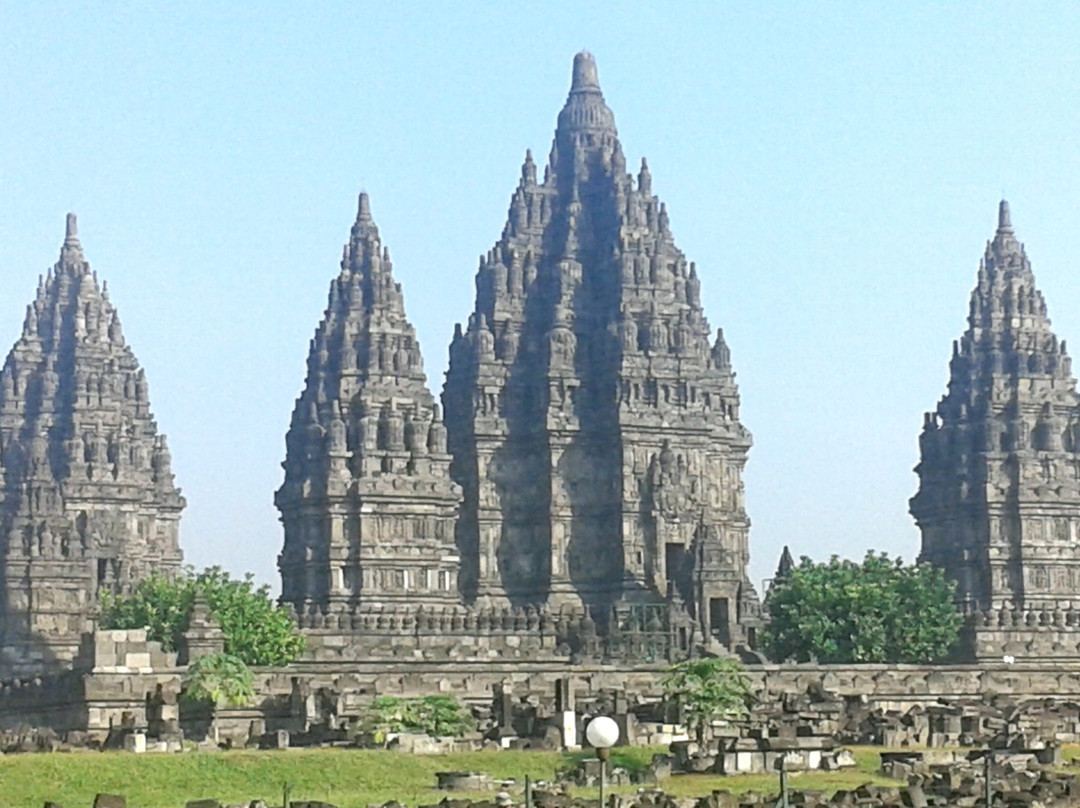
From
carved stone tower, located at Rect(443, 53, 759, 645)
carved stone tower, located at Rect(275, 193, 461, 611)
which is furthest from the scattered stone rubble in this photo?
carved stone tower, located at Rect(443, 53, 759, 645)

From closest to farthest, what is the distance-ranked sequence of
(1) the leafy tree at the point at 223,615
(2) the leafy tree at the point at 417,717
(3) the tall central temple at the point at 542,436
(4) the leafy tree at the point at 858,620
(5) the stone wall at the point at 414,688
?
(2) the leafy tree at the point at 417,717
(5) the stone wall at the point at 414,688
(1) the leafy tree at the point at 223,615
(4) the leafy tree at the point at 858,620
(3) the tall central temple at the point at 542,436

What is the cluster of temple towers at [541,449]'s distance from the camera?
138m

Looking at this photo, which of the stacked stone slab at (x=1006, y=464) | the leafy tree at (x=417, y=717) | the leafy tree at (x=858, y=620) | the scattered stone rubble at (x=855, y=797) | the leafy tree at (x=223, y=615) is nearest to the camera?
the scattered stone rubble at (x=855, y=797)

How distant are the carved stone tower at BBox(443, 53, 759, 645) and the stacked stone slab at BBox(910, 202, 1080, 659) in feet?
36.6

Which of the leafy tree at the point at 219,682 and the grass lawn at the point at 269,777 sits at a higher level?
the leafy tree at the point at 219,682

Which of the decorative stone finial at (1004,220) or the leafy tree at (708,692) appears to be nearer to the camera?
the leafy tree at (708,692)

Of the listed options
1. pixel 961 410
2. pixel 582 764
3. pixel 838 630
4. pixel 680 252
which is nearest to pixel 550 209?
pixel 680 252

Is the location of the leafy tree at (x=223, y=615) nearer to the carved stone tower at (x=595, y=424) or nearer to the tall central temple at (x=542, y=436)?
the tall central temple at (x=542, y=436)

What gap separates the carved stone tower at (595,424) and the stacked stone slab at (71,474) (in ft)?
53.4

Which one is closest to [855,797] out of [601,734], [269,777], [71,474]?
[601,734]

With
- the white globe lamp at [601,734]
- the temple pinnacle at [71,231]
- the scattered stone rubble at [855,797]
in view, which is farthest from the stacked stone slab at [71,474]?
the white globe lamp at [601,734]

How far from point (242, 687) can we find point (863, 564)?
4291 cm

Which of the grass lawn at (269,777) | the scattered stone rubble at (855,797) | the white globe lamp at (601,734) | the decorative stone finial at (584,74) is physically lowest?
the scattered stone rubble at (855,797)

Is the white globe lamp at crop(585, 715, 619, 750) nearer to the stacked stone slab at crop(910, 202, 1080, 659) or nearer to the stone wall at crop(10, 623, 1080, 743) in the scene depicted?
the stone wall at crop(10, 623, 1080, 743)
